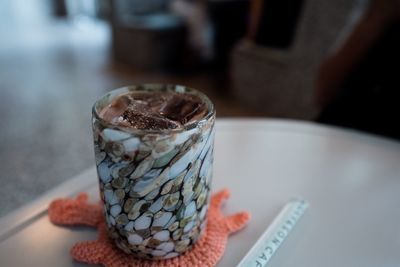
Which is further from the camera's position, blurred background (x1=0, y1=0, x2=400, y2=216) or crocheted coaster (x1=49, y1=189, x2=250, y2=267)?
blurred background (x1=0, y1=0, x2=400, y2=216)

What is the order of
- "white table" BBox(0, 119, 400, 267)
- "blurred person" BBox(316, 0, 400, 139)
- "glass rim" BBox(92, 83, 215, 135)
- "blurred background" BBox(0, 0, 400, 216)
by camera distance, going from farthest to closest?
"blurred background" BBox(0, 0, 400, 216) < "blurred person" BBox(316, 0, 400, 139) < "white table" BBox(0, 119, 400, 267) < "glass rim" BBox(92, 83, 215, 135)

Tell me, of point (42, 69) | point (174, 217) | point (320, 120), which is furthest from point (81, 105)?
point (174, 217)

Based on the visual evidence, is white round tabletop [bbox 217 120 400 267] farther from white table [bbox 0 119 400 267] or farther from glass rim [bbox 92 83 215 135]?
glass rim [bbox 92 83 215 135]

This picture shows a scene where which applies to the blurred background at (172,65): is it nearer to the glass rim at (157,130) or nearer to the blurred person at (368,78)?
the blurred person at (368,78)

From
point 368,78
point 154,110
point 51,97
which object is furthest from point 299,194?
point 51,97

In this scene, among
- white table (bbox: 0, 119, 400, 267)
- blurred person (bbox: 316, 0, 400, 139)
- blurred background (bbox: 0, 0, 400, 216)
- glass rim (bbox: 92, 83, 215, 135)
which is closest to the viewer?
glass rim (bbox: 92, 83, 215, 135)

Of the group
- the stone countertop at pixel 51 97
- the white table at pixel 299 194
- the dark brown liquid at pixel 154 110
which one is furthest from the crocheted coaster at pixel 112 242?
the stone countertop at pixel 51 97

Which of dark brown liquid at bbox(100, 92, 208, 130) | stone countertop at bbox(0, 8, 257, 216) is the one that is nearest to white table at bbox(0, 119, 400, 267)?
dark brown liquid at bbox(100, 92, 208, 130)

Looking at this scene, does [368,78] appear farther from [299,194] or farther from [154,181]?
[154,181]
